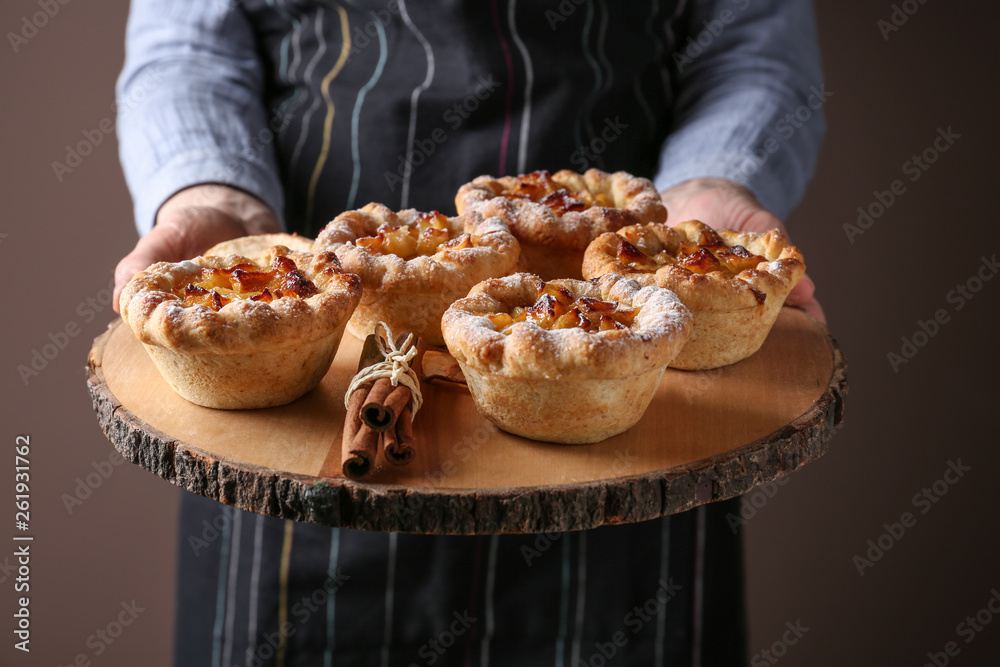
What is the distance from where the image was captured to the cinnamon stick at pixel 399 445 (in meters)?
1.98

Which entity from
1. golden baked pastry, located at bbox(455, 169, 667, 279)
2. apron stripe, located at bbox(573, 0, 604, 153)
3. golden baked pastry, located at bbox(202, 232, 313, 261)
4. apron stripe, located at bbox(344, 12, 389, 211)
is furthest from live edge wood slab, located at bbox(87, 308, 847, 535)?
apron stripe, located at bbox(573, 0, 604, 153)

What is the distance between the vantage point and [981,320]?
4.86 meters

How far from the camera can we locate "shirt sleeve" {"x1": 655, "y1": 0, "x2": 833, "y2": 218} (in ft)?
12.5

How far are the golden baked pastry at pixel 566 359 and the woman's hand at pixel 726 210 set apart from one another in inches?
36.3

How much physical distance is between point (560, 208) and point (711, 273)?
618 millimetres

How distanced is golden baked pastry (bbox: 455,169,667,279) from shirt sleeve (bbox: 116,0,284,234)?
1.15 metres

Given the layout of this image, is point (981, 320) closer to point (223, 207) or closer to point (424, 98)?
point (424, 98)

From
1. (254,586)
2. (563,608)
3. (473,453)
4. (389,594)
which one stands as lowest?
(254,586)

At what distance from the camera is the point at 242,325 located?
7.07 ft

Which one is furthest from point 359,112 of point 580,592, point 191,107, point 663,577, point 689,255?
point 663,577

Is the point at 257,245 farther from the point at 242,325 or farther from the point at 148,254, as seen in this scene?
the point at 242,325

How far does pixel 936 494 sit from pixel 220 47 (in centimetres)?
451

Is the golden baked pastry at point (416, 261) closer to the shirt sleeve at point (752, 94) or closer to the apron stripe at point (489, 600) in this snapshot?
the apron stripe at point (489, 600)

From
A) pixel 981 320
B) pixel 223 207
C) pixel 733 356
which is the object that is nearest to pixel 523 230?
pixel 733 356
